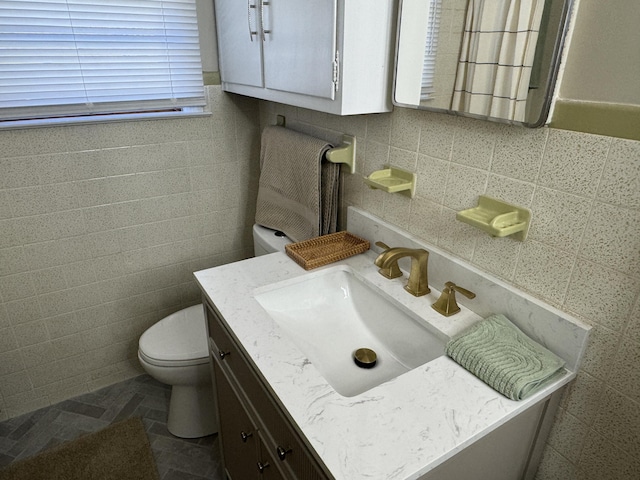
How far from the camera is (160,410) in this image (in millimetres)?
1841

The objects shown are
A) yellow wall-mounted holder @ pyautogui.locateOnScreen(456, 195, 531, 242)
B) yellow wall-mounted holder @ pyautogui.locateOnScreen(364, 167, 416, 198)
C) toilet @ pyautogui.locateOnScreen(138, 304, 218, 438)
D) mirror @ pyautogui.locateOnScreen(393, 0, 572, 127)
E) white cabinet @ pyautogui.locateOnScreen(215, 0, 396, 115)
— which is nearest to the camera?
mirror @ pyautogui.locateOnScreen(393, 0, 572, 127)

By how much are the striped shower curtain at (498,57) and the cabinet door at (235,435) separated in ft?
3.00

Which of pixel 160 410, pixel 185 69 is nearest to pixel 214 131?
pixel 185 69

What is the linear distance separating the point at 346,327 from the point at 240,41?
3.31ft

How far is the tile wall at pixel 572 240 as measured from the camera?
758 millimetres

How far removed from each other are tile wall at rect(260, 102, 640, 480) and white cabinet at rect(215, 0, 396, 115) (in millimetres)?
151

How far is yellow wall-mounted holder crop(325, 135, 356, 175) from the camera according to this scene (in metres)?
1.33

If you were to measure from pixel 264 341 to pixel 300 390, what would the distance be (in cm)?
17

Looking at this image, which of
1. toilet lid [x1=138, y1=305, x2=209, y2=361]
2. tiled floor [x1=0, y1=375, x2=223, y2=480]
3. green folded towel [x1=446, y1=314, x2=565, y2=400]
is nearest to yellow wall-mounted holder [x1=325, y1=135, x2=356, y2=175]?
green folded towel [x1=446, y1=314, x2=565, y2=400]

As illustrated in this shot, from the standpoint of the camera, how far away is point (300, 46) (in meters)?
1.13

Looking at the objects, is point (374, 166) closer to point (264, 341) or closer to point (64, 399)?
point (264, 341)

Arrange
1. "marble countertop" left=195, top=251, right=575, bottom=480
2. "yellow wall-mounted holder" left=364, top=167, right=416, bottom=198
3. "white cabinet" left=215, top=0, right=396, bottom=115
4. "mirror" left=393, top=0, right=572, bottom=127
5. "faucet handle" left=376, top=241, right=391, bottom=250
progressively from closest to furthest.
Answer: "marble countertop" left=195, top=251, right=575, bottom=480
"mirror" left=393, top=0, right=572, bottom=127
"white cabinet" left=215, top=0, right=396, bottom=115
"yellow wall-mounted holder" left=364, top=167, right=416, bottom=198
"faucet handle" left=376, top=241, right=391, bottom=250

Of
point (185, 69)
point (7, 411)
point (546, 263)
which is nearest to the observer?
point (546, 263)

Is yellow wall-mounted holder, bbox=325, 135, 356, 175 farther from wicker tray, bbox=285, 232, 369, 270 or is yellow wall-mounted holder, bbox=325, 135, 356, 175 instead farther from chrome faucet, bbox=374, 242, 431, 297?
chrome faucet, bbox=374, 242, 431, 297
